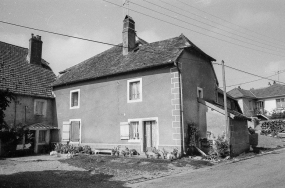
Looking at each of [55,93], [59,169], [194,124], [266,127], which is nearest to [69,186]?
[59,169]

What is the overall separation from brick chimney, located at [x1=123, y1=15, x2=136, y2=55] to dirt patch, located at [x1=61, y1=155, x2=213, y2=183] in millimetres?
9353

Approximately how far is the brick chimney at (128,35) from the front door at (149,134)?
6656 mm

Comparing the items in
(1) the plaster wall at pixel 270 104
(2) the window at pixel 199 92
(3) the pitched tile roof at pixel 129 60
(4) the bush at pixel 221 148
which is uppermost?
(3) the pitched tile roof at pixel 129 60

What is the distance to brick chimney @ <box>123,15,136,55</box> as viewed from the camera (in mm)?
19188

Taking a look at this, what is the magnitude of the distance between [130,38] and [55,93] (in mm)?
8202

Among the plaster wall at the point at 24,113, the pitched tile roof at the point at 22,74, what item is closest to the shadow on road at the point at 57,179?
the plaster wall at the point at 24,113

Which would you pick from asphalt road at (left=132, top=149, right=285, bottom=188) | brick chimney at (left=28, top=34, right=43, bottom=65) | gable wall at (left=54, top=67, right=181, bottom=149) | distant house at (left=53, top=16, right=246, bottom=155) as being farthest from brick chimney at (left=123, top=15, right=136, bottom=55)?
asphalt road at (left=132, top=149, right=285, bottom=188)

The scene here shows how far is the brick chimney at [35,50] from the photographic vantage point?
22031 millimetres

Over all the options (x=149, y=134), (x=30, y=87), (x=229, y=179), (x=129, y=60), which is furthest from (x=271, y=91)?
(x=30, y=87)

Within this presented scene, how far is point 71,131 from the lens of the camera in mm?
19469

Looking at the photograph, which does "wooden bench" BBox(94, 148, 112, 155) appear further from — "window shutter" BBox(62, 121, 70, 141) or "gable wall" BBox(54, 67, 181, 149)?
"window shutter" BBox(62, 121, 70, 141)

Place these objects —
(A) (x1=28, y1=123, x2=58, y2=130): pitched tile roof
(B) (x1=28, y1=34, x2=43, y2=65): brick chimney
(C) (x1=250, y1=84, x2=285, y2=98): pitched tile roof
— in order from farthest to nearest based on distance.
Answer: (C) (x1=250, y1=84, x2=285, y2=98): pitched tile roof
(B) (x1=28, y1=34, x2=43, y2=65): brick chimney
(A) (x1=28, y1=123, x2=58, y2=130): pitched tile roof

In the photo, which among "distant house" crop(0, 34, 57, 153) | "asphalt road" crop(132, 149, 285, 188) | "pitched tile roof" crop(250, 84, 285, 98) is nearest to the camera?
"asphalt road" crop(132, 149, 285, 188)

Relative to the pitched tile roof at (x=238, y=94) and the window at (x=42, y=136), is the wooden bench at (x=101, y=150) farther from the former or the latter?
the pitched tile roof at (x=238, y=94)
